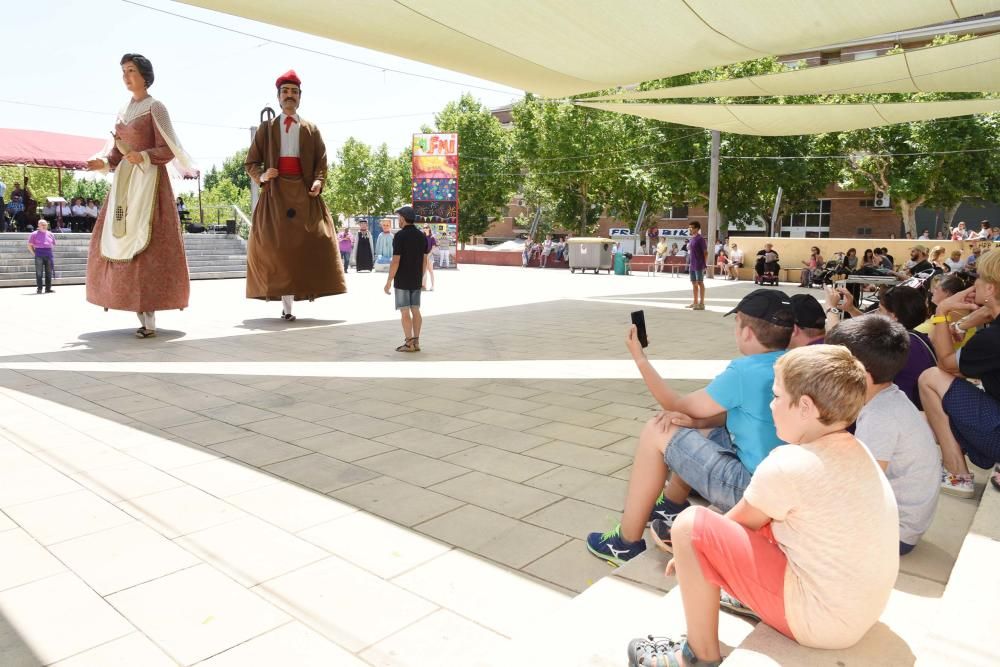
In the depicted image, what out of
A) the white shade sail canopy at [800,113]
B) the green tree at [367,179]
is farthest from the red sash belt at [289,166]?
the green tree at [367,179]

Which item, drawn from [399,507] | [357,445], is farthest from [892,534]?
[357,445]

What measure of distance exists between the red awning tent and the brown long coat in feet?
56.4

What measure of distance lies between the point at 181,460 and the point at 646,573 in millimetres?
2753

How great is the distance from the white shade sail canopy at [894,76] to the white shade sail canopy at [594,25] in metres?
1.45

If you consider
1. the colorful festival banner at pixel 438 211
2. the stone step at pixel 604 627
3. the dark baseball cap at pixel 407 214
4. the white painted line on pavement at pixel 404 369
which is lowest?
the white painted line on pavement at pixel 404 369

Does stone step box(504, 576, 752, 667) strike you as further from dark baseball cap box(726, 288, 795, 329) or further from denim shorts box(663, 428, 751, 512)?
dark baseball cap box(726, 288, 795, 329)

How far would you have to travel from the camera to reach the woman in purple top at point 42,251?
1402 cm

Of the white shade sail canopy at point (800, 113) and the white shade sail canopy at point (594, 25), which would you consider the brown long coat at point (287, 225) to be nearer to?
the white shade sail canopy at point (594, 25)

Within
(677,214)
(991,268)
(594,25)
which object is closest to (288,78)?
(594,25)

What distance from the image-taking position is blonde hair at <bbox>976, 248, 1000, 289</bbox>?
347 centimetres

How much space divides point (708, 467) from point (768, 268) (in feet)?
70.8

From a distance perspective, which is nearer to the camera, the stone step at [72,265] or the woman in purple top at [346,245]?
the stone step at [72,265]

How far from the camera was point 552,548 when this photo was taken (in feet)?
9.73

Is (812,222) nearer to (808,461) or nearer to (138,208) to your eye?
(138,208)
